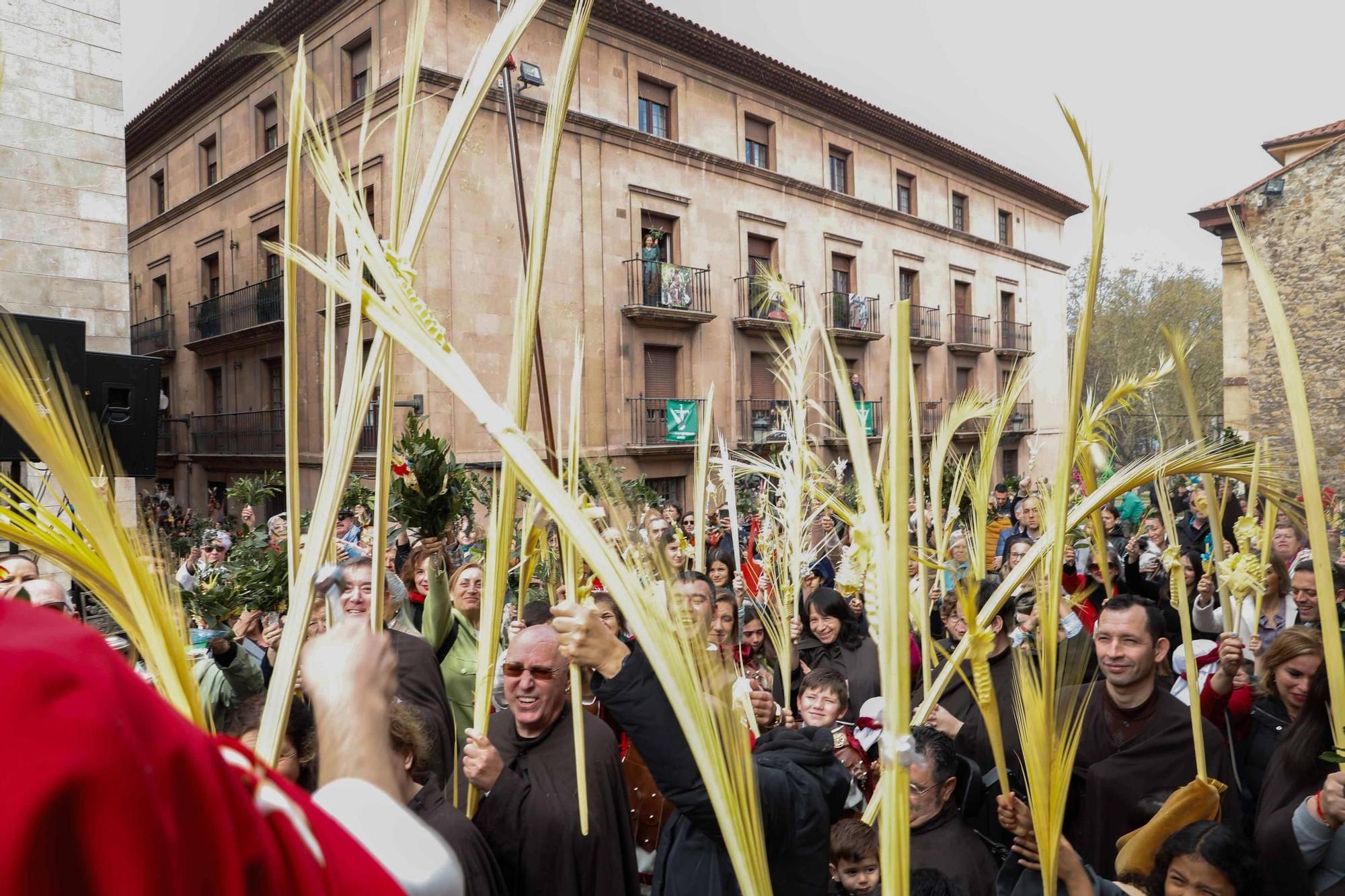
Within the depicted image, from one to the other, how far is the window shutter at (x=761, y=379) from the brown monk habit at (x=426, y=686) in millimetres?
18043

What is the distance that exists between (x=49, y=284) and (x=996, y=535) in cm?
1012

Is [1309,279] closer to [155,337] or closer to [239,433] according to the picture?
[239,433]

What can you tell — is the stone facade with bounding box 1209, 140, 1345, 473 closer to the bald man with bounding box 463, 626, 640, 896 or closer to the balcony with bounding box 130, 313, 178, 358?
the bald man with bounding box 463, 626, 640, 896

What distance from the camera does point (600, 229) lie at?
58.0 feet

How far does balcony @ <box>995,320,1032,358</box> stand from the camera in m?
28.8

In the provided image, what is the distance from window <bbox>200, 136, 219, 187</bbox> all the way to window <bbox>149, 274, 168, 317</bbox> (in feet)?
11.8

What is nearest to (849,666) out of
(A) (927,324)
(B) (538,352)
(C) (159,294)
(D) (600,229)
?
(B) (538,352)

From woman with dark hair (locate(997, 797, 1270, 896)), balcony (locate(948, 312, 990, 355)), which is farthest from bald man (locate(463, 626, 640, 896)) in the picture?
balcony (locate(948, 312, 990, 355))

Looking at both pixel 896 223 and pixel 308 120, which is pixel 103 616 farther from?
pixel 896 223

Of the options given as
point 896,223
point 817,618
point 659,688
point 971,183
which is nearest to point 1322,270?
point 896,223

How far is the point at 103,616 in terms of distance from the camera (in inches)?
152

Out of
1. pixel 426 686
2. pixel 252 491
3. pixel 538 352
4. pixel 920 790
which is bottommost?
pixel 920 790

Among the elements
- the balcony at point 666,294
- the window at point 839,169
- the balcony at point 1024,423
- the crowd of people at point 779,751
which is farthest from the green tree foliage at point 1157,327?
the crowd of people at point 779,751

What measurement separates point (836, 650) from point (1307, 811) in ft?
8.45
